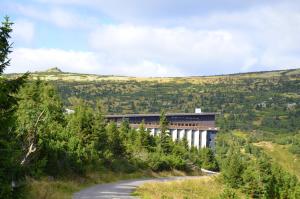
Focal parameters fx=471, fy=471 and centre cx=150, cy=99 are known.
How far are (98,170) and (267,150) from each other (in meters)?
159

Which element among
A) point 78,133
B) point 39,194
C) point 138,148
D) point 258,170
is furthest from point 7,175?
point 138,148

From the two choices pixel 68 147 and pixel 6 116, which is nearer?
pixel 6 116

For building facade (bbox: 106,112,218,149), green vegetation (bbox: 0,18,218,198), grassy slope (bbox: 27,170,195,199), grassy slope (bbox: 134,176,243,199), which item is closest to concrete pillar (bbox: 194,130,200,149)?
building facade (bbox: 106,112,218,149)

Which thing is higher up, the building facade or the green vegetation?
the green vegetation

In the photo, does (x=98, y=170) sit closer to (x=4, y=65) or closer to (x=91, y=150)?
(x=91, y=150)

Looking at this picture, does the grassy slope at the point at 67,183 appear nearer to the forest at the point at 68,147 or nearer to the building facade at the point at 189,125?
the forest at the point at 68,147

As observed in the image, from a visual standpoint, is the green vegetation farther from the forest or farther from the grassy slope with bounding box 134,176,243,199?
the grassy slope with bounding box 134,176,243,199

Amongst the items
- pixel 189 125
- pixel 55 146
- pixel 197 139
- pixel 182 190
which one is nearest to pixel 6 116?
pixel 55 146

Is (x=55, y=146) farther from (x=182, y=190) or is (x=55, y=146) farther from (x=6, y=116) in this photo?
(x=6, y=116)

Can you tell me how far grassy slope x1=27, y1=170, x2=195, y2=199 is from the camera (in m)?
25.5

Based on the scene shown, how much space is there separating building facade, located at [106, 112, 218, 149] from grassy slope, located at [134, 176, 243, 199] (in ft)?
243

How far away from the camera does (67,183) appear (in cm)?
3478

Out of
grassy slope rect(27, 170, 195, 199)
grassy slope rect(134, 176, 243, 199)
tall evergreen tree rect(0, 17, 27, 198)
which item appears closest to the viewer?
tall evergreen tree rect(0, 17, 27, 198)

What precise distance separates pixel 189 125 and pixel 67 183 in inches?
4251
